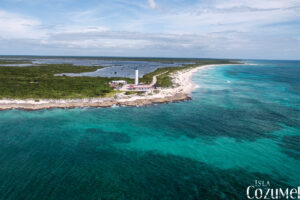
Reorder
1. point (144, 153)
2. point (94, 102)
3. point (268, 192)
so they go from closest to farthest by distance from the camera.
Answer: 1. point (268, 192)
2. point (144, 153)
3. point (94, 102)

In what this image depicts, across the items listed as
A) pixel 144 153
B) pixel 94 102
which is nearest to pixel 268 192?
pixel 144 153

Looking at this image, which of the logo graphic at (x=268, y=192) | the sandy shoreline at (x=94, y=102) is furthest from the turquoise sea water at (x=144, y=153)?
the sandy shoreline at (x=94, y=102)

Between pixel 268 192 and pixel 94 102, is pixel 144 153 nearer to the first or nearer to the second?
pixel 268 192

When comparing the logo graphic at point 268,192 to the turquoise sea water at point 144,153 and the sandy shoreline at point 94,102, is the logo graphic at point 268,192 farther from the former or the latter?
the sandy shoreline at point 94,102

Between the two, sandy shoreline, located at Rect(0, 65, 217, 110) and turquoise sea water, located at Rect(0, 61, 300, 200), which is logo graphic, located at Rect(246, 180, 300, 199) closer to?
turquoise sea water, located at Rect(0, 61, 300, 200)

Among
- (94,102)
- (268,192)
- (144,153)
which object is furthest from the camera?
(94,102)

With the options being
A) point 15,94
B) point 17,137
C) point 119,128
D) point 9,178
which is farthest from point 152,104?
point 15,94

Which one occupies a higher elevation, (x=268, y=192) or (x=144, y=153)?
(x=144, y=153)

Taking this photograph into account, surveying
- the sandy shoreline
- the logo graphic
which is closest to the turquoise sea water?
the logo graphic

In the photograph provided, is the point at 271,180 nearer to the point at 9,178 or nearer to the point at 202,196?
the point at 202,196
